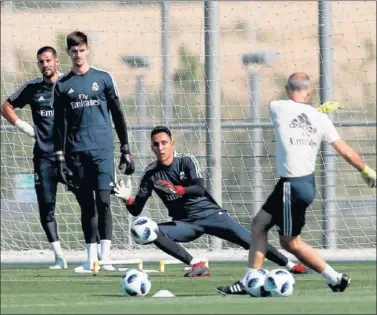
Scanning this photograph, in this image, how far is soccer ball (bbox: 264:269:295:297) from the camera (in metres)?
9.77

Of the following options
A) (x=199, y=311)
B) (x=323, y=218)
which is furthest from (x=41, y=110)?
(x=199, y=311)

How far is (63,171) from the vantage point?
13.0 m

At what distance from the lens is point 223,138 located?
649 inches

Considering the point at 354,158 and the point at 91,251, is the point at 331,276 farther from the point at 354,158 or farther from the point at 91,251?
the point at 91,251

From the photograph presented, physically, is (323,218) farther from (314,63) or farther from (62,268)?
(62,268)

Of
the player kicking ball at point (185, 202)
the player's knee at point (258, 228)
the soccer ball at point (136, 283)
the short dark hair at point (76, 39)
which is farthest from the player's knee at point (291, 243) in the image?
the short dark hair at point (76, 39)

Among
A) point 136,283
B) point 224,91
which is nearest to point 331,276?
point 136,283

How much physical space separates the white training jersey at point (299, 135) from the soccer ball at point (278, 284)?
723 mm

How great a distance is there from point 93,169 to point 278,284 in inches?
135

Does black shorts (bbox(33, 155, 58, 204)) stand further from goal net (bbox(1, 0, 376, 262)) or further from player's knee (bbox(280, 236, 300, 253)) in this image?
player's knee (bbox(280, 236, 300, 253))

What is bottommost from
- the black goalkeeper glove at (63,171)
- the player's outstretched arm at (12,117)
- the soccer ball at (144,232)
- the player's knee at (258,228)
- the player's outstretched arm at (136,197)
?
the soccer ball at (144,232)

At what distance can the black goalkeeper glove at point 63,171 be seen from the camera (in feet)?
42.5

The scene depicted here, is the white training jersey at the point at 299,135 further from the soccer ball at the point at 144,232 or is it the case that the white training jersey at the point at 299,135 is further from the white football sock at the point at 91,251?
the white football sock at the point at 91,251

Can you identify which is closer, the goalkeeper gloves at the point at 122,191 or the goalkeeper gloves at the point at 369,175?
the goalkeeper gloves at the point at 369,175
